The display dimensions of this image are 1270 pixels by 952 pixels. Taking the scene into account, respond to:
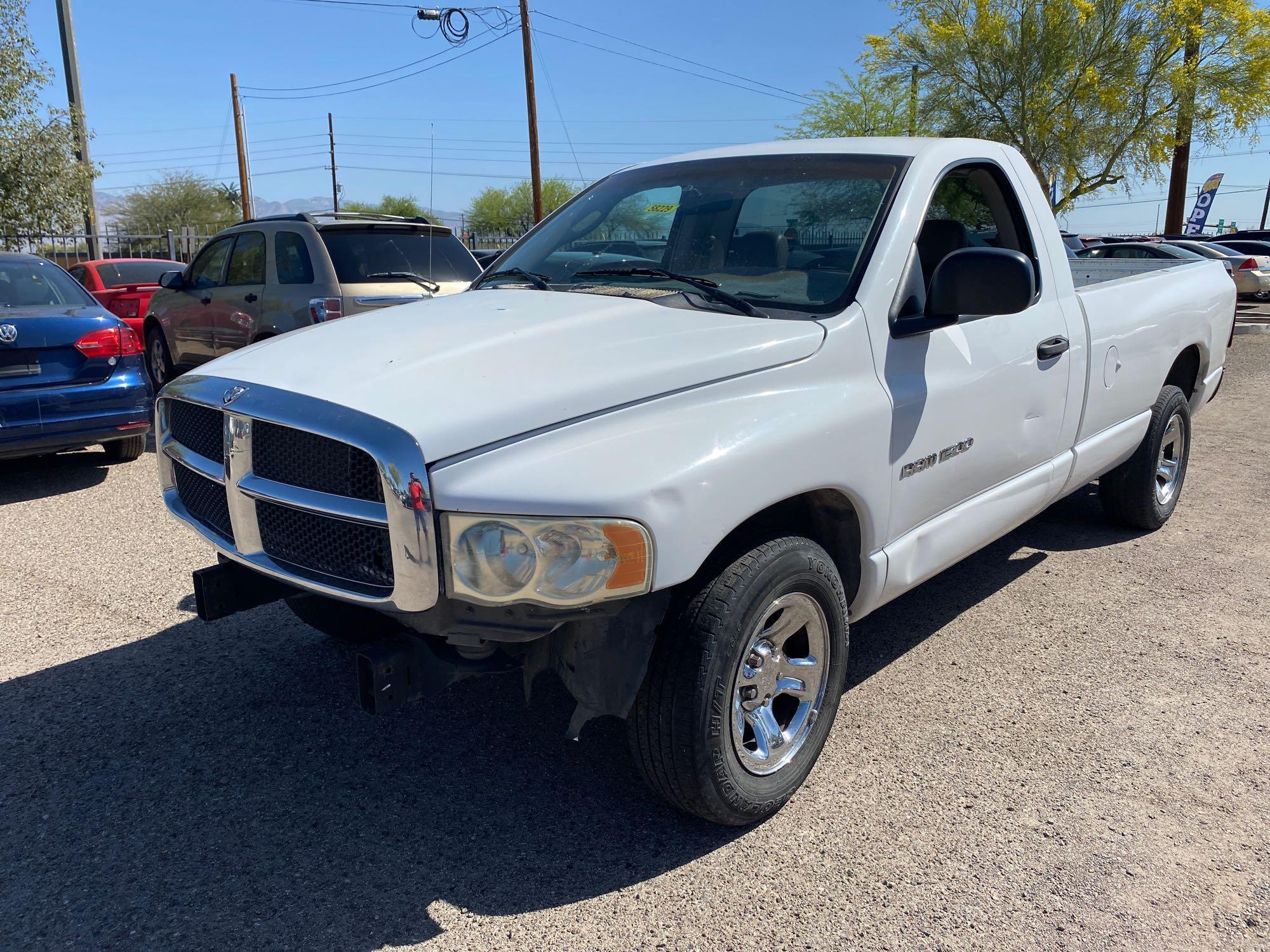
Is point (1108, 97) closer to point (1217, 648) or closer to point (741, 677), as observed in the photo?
point (1217, 648)

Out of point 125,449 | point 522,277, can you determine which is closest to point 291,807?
point 522,277

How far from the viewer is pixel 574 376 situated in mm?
2525

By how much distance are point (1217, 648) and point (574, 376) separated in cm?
314

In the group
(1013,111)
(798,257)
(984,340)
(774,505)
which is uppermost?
(1013,111)

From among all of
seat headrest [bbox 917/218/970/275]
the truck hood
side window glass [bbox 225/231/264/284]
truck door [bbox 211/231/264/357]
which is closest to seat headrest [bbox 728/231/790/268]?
the truck hood

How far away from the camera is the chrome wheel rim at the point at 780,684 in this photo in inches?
109

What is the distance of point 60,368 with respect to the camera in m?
6.59

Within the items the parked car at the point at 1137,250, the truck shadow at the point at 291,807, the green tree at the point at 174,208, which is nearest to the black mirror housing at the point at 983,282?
the truck shadow at the point at 291,807

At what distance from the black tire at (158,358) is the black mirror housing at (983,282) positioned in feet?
30.6

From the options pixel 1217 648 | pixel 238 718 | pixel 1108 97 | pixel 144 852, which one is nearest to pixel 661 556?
pixel 144 852

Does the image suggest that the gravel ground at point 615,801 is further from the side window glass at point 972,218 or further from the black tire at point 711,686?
the side window glass at point 972,218

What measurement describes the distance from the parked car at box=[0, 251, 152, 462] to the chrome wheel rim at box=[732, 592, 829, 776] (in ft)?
18.3

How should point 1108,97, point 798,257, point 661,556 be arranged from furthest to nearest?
point 1108,97
point 798,257
point 661,556

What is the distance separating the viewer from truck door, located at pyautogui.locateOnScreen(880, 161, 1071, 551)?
10.4 ft
